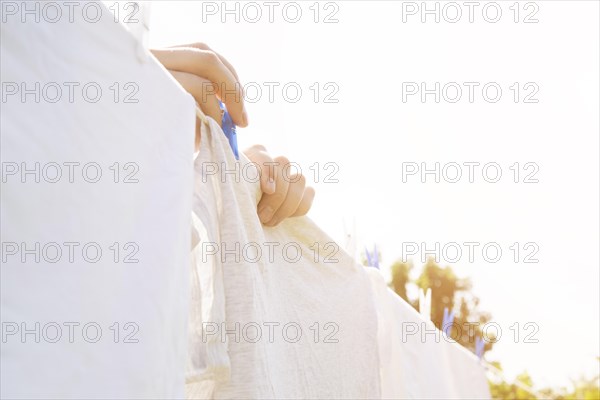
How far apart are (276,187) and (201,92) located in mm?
181

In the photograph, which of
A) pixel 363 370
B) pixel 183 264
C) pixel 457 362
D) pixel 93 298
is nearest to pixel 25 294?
pixel 93 298

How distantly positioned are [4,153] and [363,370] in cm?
76

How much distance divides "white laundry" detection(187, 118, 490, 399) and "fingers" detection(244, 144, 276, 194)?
13 mm

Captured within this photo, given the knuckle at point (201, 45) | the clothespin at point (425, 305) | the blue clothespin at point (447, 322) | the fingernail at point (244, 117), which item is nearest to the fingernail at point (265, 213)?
the fingernail at point (244, 117)

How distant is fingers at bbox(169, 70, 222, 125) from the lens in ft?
2.46

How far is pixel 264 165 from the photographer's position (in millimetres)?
891

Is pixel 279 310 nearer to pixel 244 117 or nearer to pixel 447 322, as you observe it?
pixel 244 117

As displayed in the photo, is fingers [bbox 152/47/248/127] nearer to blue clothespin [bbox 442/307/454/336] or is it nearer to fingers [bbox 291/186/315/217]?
fingers [bbox 291/186/315/217]

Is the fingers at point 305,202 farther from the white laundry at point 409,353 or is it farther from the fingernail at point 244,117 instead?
the white laundry at point 409,353

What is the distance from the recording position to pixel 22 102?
469 mm

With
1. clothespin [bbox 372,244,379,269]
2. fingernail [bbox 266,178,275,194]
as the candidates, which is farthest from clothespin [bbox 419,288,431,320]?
fingernail [bbox 266,178,275,194]

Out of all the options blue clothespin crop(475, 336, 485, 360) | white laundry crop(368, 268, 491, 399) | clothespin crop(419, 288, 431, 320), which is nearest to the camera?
white laundry crop(368, 268, 491, 399)

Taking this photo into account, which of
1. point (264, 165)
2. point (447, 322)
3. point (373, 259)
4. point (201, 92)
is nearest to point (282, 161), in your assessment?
point (264, 165)

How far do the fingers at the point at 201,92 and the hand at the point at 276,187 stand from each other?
12 centimetres
